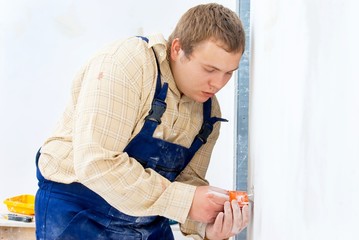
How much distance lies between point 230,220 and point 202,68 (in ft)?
1.39

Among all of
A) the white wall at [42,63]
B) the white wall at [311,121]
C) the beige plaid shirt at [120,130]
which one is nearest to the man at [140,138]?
the beige plaid shirt at [120,130]

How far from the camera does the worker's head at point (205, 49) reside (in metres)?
1.26

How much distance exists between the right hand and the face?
0.94 ft

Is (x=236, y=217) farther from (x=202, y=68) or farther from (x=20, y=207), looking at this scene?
(x=20, y=207)

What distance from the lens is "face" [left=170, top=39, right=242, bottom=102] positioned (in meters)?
1.27

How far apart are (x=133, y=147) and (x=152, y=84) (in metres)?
Result: 0.19

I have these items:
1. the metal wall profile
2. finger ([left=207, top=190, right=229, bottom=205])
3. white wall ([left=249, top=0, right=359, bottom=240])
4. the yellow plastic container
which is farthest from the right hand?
the yellow plastic container

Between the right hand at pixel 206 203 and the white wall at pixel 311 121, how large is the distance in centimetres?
19

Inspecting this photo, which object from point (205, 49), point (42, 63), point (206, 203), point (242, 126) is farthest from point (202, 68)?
point (42, 63)

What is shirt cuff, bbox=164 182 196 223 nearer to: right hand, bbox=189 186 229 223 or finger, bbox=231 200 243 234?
right hand, bbox=189 186 229 223

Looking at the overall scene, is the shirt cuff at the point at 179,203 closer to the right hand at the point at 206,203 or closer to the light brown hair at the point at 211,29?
the right hand at the point at 206,203

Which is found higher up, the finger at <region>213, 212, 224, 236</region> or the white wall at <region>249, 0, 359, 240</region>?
the white wall at <region>249, 0, 359, 240</region>

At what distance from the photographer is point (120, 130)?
4.09 feet

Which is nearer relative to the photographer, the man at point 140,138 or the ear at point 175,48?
the man at point 140,138
